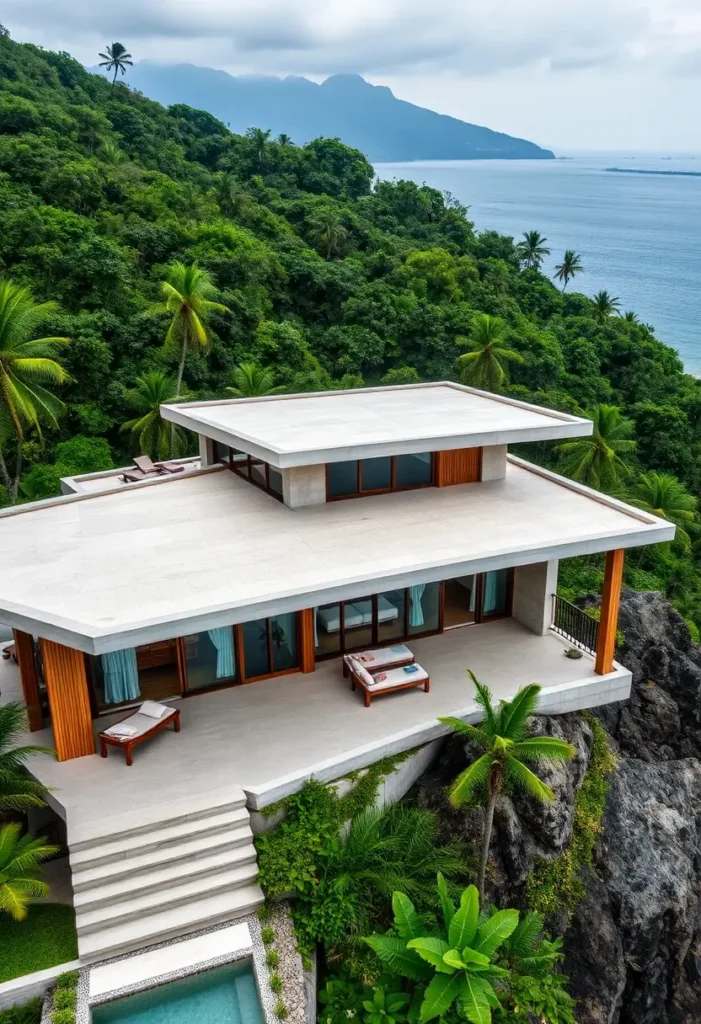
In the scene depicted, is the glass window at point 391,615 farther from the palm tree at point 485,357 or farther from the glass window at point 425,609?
the palm tree at point 485,357

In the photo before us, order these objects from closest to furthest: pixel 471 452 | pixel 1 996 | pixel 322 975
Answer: pixel 1 996 → pixel 322 975 → pixel 471 452

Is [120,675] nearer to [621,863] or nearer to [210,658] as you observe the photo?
[210,658]

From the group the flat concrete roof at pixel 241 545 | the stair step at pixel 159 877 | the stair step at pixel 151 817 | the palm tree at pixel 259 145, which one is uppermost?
the palm tree at pixel 259 145

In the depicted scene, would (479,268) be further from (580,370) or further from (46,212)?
(46,212)

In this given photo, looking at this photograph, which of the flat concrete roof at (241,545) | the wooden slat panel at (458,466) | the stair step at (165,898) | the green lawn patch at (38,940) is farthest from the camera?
the wooden slat panel at (458,466)

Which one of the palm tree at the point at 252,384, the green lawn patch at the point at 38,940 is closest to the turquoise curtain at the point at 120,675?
the green lawn patch at the point at 38,940

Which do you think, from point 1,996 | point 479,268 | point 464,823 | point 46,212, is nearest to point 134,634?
point 1,996
